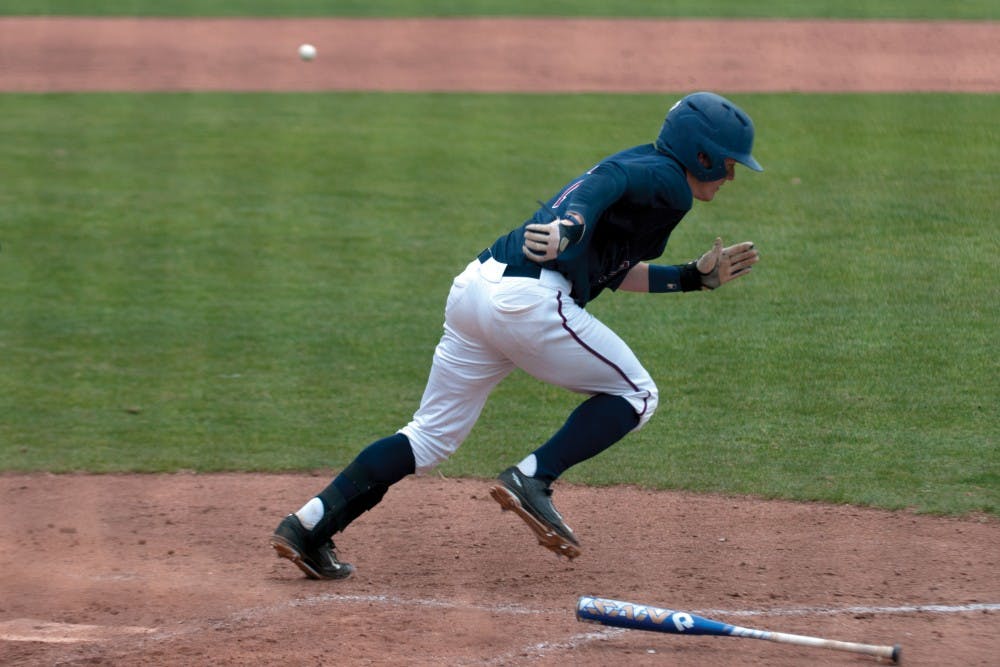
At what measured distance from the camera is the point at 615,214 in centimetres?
389

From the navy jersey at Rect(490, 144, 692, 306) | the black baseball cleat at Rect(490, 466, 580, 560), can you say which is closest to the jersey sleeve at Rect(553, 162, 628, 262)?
the navy jersey at Rect(490, 144, 692, 306)

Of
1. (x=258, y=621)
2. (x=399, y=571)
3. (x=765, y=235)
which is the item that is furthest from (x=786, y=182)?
(x=258, y=621)

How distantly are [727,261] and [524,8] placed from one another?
14979 millimetres

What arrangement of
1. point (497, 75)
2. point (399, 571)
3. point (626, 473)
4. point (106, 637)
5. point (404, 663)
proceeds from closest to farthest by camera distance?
point (404, 663) < point (106, 637) < point (399, 571) < point (626, 473) < point (497, 75)

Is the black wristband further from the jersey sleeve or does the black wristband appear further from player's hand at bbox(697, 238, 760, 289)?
the jersey sleeve

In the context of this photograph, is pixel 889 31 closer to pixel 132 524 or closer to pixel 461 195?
pixel 461 195

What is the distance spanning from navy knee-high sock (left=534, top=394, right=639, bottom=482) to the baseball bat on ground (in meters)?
0.46

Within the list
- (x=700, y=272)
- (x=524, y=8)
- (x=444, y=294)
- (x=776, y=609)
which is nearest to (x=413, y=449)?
(x=700, y=272)

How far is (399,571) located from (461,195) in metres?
5.48

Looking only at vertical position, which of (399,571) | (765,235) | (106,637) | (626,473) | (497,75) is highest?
(497,75)

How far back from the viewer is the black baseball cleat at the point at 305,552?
13.5 ft

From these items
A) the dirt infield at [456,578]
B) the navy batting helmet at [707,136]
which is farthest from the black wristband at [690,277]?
the dirt infield at [456,578]

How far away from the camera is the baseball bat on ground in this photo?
134 inches

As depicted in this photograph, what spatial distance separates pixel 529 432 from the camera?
585 cm
